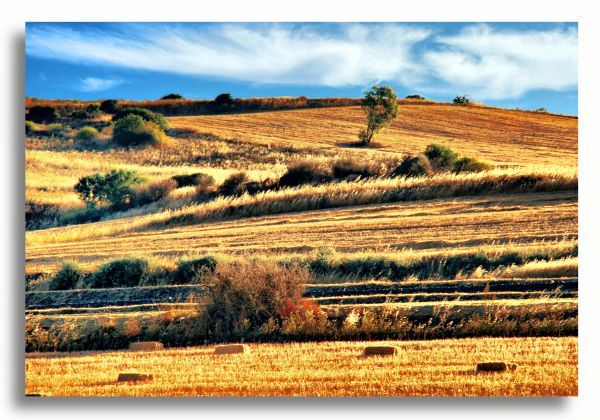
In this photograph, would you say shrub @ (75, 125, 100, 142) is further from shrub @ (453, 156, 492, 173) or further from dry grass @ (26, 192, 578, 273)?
shrub @ (453, 156, 492, 173)

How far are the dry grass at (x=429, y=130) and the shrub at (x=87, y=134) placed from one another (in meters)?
1.12

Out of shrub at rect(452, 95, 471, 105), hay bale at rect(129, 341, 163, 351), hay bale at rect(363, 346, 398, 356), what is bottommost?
hay bale at rect(129, 341, 163, 351)

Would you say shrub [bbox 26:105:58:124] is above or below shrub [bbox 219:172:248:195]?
above

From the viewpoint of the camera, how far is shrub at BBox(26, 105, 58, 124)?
39.3ft

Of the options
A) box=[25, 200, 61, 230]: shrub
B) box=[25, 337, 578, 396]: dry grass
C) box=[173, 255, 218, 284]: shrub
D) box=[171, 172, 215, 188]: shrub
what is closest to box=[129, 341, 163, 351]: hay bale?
box=[25, 337, 578, 396]: dry grass

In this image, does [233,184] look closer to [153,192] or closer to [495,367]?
[153,192]

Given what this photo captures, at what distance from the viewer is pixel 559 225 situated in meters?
12.0

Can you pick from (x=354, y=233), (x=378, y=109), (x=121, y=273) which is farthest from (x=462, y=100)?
(x=121, y=273)

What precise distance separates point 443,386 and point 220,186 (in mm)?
5455

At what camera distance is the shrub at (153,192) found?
1346 centimetres

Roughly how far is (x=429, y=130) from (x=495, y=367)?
4.10 m

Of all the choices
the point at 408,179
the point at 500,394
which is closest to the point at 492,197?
the point at 408,179

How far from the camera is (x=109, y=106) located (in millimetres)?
12484

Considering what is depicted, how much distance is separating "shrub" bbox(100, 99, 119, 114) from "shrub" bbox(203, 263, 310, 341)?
9.11ft
